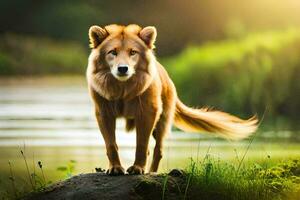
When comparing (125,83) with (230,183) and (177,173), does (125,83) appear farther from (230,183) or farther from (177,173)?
(230,183)

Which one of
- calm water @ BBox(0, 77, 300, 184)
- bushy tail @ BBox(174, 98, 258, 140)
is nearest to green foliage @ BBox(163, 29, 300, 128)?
calm water @ BBox(0, 77, 300, 184)

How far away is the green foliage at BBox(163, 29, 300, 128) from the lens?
1060cm

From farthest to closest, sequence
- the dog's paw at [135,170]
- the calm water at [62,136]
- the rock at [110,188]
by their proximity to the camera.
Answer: the calm water at [62,136]
the dog's paw at [135,170]
the rock at [110,188]

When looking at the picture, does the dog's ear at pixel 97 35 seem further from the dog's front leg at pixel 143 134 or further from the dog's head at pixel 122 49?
the dog's front leg at pixel 143 134

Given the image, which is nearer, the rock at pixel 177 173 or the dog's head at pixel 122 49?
the dog's head at pixel 122 49

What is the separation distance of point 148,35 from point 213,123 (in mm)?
1238

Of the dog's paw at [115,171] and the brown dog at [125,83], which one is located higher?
the brown dog at [125,83]

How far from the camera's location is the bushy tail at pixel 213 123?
20.3 feet

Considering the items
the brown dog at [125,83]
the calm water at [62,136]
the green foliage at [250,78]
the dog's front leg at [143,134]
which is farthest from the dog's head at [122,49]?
the green foliage at [250,78]

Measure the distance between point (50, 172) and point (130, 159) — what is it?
2.74ft

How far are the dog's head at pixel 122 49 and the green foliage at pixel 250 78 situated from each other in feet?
16.9

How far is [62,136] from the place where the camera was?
392 inches

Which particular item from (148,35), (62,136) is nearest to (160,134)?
(148,35)

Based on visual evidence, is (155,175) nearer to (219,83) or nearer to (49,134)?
(49,134)
